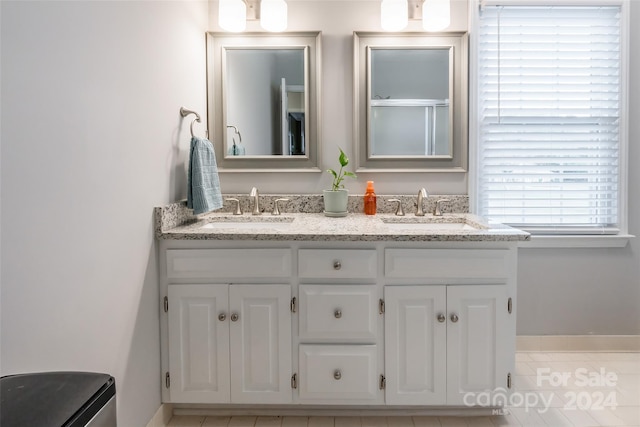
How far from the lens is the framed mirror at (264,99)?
241 cm

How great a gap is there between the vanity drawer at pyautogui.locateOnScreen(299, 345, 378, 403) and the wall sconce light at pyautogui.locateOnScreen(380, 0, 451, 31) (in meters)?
1.58

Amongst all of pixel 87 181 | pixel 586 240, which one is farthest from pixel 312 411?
pixel 586 240

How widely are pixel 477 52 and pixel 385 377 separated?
171cm

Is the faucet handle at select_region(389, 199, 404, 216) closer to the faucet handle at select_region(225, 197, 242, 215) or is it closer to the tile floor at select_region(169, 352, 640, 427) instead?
the faucet handle at select_region(225, 197, 242, 215)

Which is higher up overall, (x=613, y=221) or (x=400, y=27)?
(x=400, y=27)

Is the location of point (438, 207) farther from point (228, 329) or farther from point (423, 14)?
point (228, 329)

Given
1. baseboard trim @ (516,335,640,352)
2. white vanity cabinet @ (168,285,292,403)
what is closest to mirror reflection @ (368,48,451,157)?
white vanity cabinet @ (168,285,292,403)

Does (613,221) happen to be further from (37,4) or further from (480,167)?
(37,4)

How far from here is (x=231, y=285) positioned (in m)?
1.82

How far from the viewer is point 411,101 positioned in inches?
94.3

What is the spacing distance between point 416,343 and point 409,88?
51.2 inches

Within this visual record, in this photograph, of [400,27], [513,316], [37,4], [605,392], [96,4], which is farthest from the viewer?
[400,27]

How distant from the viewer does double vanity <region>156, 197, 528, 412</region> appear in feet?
5.91

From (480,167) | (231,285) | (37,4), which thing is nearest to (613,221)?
(480,167)
